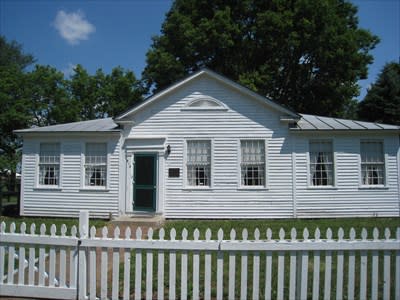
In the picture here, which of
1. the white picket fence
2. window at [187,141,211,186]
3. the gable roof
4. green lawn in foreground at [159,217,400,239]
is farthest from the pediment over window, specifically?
the white picket fence

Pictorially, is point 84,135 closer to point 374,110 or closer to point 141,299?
point 141,299

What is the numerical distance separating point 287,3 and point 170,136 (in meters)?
17.9

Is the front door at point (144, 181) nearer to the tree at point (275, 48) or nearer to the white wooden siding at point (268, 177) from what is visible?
the white wooden siding at point (268, 177)

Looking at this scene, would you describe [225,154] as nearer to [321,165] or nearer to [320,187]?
[321,165]

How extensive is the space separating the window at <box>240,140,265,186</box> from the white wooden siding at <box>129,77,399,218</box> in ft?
0.74

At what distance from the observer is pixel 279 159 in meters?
13.2

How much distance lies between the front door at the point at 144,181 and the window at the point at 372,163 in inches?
331

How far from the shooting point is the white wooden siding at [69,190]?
13523mm

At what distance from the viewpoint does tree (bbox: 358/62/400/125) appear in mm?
27391

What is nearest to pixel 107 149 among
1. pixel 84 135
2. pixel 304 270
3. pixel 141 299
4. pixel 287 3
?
pixel 84 135

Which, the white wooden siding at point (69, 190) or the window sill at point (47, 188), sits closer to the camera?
the white wooden siding at point (69, 190)

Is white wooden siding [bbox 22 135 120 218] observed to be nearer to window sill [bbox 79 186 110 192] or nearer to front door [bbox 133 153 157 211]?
window sill [bbox 79 186 110 192]

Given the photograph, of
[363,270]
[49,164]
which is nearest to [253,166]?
[49,164]

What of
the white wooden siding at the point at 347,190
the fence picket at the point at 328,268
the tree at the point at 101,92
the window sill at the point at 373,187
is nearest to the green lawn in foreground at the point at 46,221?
the white wooden siding at the point at 347,190
